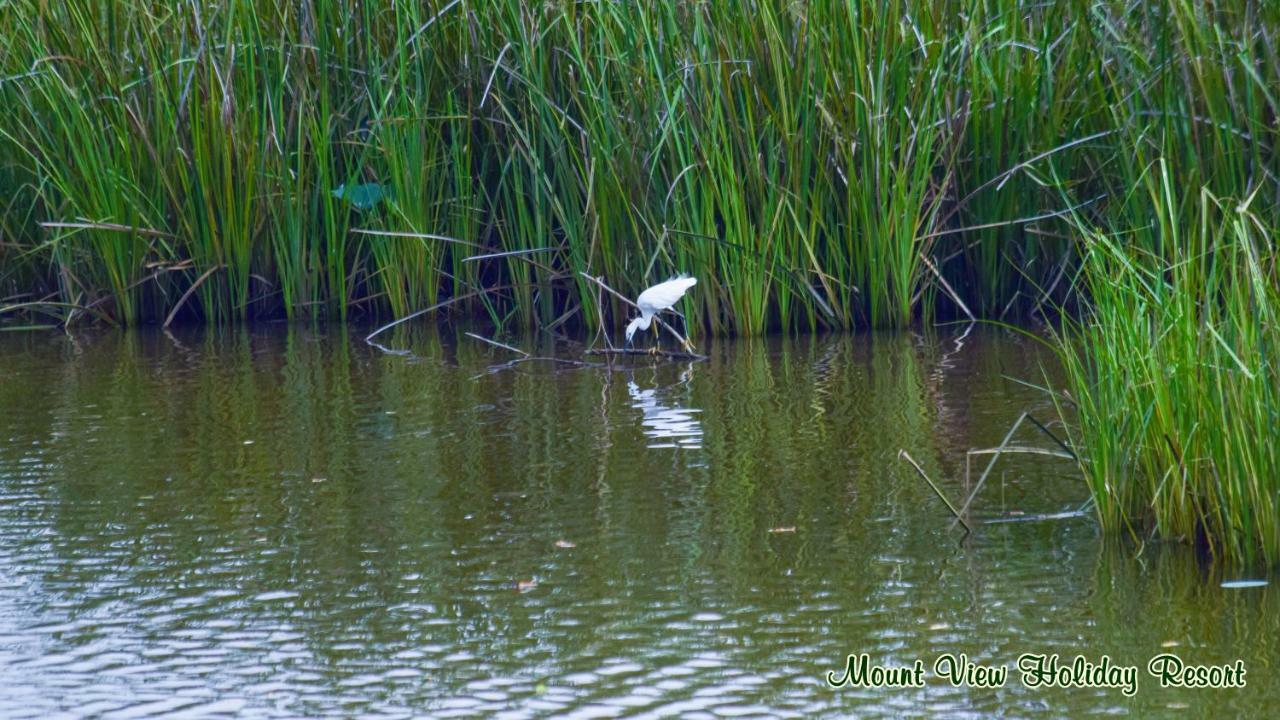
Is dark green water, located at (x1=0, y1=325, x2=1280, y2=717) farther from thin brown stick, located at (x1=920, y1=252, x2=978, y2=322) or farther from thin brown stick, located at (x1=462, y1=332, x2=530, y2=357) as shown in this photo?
thin brown stick, located at (x1=920, y1=252, x2=978, y2=322)

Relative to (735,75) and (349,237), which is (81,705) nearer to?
(735,75)

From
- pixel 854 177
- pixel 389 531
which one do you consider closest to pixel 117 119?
pixel 854 177

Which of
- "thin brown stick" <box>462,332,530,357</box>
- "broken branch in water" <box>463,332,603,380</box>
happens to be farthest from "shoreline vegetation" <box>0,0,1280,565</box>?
"broken branch in water" <box>463,332,603,380</box>

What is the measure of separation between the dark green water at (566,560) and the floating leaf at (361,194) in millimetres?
1315

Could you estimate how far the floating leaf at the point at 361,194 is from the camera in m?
5.45

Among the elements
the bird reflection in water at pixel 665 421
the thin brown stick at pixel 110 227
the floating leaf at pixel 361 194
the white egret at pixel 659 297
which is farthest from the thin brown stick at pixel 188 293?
the bird reflection in water at pixel 665 421

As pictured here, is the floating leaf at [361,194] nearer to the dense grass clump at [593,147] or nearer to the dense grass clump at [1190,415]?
the dense grass clump at [593,147]

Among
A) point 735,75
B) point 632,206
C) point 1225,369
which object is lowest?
point 1225,369

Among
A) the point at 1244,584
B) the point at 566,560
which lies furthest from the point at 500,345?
the point at 1244,584

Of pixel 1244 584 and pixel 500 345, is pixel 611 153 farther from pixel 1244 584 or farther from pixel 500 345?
pixel 1244 584

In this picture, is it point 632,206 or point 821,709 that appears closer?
point 821,709

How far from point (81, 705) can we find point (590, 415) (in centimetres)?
197

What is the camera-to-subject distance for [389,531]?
2816mm

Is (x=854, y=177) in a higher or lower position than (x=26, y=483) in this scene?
higher
